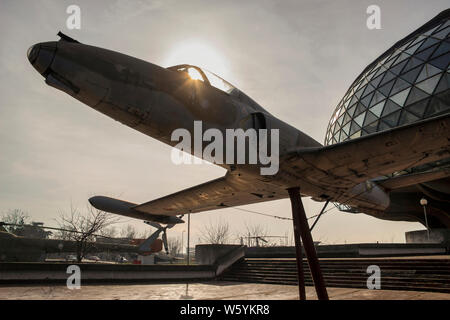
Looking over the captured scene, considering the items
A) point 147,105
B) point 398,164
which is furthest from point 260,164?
point 398,164

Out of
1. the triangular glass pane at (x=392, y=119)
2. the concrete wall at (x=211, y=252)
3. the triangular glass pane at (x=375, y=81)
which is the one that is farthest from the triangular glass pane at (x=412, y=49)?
the concrete wall at (x=211, y=252)

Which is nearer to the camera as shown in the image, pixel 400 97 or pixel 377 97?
pixel 400 97

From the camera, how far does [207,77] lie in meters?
6.98

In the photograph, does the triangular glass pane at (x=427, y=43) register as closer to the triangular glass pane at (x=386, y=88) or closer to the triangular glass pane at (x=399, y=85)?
the triangular glass pane at (x=399, y=85)

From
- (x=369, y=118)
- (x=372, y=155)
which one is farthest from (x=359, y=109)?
(x=372, y=155)

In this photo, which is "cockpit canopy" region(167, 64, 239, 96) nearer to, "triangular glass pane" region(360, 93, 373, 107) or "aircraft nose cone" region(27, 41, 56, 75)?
"aircraft nose cone" region(27, 41, 56, 75)

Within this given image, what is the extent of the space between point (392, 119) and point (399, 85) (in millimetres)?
4951

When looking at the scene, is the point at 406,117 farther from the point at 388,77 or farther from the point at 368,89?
the point at 368,89

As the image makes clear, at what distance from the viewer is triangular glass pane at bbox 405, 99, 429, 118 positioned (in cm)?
2961

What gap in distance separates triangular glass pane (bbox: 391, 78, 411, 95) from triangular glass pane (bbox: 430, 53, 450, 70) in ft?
10.4

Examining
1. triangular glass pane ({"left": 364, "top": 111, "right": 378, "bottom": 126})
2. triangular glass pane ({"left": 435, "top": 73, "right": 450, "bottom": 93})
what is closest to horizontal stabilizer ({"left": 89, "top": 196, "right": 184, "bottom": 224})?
triangular glass pane ({"left": 435, "top": 73, "right": 450, "bottom": 93})

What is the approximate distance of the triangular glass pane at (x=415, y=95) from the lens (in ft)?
99.3
